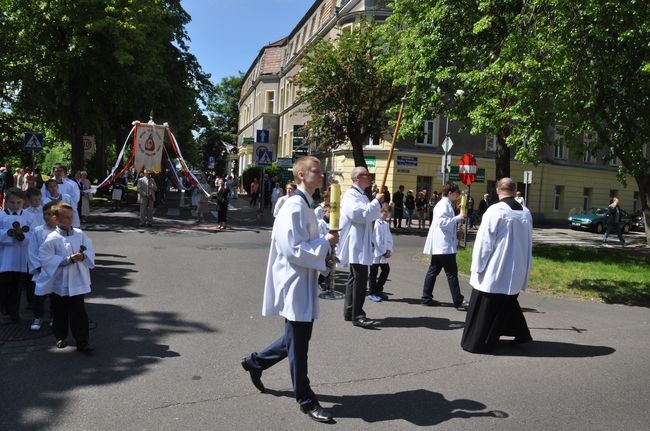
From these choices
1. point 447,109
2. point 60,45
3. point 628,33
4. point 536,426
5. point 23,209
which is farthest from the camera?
point 60,45

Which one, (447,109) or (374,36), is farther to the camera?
(374,36)

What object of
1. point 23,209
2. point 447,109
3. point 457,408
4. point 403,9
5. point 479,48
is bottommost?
point 457,408

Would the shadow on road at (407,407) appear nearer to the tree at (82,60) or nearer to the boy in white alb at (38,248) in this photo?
the boy in white alb at (38,248)

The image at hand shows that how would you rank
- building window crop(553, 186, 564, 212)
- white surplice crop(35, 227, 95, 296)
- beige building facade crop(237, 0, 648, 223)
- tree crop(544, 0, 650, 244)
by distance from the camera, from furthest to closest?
building window crop(553, 186, 564, 212) < beige building facade crop(237, 0, 648, 223) < tree crop(544, 0, 650, 244) < white surplice crop(35, 227, 95, 296)

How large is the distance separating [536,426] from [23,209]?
6.11 m

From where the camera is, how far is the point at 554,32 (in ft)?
39.0

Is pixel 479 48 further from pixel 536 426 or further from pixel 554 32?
pixel 536 426

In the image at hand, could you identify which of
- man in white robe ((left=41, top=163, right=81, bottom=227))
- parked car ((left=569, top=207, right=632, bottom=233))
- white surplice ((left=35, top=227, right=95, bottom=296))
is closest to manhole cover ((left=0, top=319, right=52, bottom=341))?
white surplice ((left=35, top=227, right=95, bottom=296))

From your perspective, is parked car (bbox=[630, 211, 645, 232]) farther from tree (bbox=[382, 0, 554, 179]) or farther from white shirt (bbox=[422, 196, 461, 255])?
white shirt (bbox=[422, 196, 461, 255])

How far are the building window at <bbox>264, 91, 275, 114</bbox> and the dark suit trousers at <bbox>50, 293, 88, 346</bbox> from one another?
53.3 metres

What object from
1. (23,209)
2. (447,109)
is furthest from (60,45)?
(23,209)

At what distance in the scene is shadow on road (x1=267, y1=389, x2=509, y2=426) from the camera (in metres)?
4.22

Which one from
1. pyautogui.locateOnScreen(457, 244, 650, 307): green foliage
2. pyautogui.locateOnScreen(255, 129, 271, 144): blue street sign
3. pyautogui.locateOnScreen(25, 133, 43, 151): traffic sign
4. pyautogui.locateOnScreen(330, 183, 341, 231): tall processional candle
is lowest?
pyautogui.locateOnScreen(457, 244, 650, 307): green foliage

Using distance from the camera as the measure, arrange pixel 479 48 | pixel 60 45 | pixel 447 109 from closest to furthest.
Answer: pixel 479 48 < pixel 447 109 < pixel 60 45
